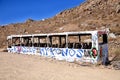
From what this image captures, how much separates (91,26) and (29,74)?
35571 mm

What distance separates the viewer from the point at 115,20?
52.5 m

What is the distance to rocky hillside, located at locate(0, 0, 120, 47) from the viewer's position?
51.8 m

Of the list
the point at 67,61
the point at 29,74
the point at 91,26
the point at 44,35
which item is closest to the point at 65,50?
the point at 67,61

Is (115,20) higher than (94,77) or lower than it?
higher

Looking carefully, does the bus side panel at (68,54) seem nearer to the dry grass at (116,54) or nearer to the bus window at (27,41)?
the bus window at (27,41)

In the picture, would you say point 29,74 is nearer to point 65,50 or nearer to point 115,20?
point 65,50

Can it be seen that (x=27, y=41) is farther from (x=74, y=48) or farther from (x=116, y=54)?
(x=116, y=54)

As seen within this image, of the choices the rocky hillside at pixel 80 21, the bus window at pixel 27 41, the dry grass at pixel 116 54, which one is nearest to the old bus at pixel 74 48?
the bus window at pixel 27 41

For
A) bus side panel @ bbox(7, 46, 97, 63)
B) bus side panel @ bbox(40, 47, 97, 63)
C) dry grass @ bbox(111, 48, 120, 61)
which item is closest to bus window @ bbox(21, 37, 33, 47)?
bus side panel @ bbox(7, 46, 97, 63)

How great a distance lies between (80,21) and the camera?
57.7 m

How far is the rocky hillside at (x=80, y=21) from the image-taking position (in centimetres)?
5178

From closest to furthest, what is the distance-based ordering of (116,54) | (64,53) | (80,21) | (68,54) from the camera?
(68,54), (64,53), (116,54), (80,21)

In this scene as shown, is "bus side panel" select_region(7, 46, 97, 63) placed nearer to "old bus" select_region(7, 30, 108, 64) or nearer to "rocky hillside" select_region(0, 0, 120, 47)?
"old bus" select_region(7, 30, 108, 64)

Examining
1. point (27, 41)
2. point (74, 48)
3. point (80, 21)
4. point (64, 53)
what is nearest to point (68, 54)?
point (64, 53)
